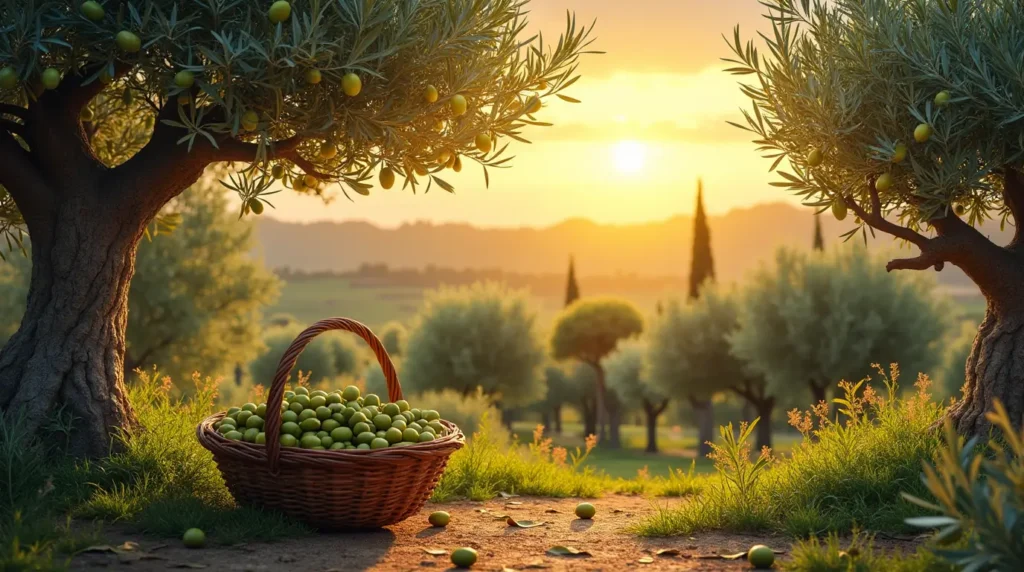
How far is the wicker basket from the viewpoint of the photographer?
6.52 m

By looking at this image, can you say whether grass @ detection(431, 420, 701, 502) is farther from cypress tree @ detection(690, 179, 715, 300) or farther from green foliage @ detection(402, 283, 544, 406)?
cypress tree @ detection(690, 179, 715, 300)

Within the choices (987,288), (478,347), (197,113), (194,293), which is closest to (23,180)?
(197,113)

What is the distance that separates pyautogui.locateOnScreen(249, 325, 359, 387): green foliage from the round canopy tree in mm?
41665

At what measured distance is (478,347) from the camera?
125 ft

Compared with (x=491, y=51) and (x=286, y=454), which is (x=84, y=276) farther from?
(x=491, y=51)

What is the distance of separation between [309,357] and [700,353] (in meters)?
24.7

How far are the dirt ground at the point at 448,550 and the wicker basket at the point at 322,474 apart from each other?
0.75ft

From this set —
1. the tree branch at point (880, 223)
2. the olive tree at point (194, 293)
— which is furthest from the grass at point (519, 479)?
the olive tree at point (194, 293)

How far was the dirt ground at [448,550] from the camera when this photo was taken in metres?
5.98

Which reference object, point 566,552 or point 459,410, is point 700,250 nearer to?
point 459,410

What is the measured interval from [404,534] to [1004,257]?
20.4 feet

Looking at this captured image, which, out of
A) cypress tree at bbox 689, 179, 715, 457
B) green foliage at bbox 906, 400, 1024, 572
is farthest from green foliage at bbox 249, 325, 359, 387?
green foliage at bbox 906, 400, 1024, 572

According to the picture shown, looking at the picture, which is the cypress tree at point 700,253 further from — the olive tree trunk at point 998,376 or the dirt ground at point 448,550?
the dirt ground at point 448,550

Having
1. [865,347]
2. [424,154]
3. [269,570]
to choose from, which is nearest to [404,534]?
[269,570]
